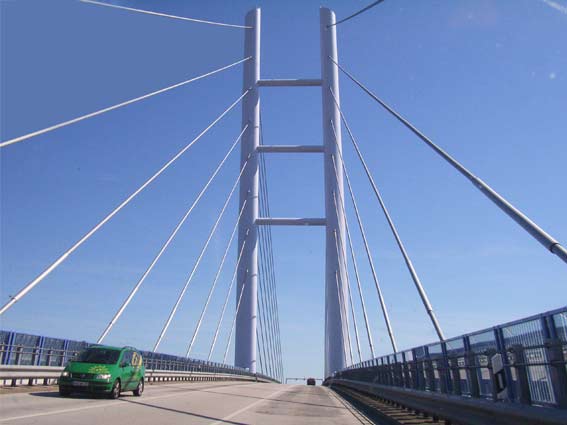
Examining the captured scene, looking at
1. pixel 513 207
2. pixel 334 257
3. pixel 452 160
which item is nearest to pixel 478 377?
pixel 513 207

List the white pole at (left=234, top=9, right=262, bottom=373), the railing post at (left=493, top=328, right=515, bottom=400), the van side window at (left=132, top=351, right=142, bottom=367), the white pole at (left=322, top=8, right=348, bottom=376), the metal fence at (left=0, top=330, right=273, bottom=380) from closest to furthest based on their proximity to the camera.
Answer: the railing post at (left=493, top=328, right=515, bottom=400) → the metal fence at (left=0, top=330, right=273, bottom=380) → the van side window at (left=132, top=351, right=142, bottom=367) → the white pole at (left=322, top=8, right=348, bottom=376) → the white pole at (left=234, top=9, right=262, bottom=373)

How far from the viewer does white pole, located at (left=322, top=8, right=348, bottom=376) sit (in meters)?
36.8

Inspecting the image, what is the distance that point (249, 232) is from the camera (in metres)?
38.8

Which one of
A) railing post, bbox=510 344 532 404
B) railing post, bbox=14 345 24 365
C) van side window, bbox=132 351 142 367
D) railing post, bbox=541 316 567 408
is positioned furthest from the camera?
railing post, bbox=14 345 24 365

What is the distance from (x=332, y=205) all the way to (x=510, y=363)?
29543 mm

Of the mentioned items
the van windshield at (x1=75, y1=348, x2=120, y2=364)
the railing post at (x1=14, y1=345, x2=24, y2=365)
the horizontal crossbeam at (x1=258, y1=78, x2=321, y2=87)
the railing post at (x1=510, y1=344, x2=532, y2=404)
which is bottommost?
the railing post at (x1=510, y1=344, x2=532, y2=404)

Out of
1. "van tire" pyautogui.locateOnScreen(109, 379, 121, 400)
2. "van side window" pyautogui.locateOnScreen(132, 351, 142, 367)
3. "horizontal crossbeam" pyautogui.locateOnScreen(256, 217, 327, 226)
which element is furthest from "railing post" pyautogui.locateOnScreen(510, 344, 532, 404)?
"horizontal crossbeam" pyautogui.locateOnScreen(256, 217, 327, 226)

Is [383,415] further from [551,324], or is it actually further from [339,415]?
[551,324]

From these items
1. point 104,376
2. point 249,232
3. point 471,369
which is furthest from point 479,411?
point 249,232

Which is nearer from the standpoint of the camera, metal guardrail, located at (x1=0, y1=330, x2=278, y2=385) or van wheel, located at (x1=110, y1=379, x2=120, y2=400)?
van wheel, located at (x1=110, y1=379, x2=120, y2=400)

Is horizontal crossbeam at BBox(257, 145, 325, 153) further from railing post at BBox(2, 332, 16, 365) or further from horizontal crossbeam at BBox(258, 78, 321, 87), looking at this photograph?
railing post at BBox(2, 332, 16, 365)

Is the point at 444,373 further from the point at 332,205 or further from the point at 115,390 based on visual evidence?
the point at 332,205

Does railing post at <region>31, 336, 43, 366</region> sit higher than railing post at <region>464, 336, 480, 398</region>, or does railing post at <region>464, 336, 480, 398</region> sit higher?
railing post at <region>31, 336, 43, 366</region>

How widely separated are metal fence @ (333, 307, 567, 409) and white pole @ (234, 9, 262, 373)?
26604 millimetres
